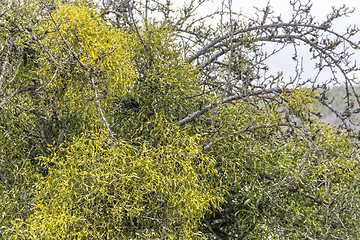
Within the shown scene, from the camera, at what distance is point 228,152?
1794 mm

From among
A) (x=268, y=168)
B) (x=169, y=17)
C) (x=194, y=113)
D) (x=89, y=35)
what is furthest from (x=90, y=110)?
(x=169, y=17)

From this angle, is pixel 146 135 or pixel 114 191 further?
pixel 146 135

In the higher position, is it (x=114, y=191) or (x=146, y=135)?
(x=146, y=135)

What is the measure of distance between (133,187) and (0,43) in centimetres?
100

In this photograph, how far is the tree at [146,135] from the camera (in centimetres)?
147

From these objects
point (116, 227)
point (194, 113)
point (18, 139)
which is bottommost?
point (116, 227)

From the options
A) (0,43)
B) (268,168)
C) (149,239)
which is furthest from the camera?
(268,168)

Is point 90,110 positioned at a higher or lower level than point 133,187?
higher

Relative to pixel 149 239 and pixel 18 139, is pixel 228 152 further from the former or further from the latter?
pixel 18 139

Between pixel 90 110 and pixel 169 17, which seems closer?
pixel 90 110

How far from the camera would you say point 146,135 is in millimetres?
1769

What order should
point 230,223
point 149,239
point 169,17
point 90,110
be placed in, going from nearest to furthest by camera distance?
point 149,239
point 90,110
point 230,223
point 169,17

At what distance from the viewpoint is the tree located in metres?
1.47

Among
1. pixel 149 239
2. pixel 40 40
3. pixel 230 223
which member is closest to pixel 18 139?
pixel 40 40
